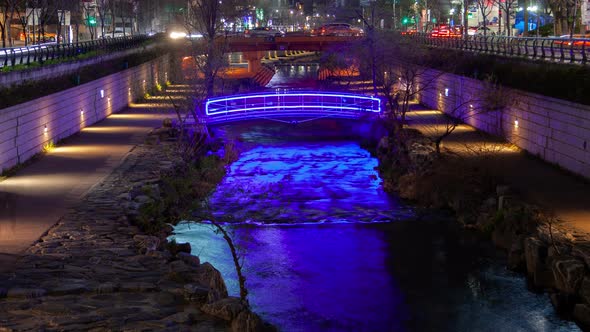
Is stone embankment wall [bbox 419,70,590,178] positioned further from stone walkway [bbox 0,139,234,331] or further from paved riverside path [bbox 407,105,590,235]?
stone walkway [bbox 0,139,234,331]

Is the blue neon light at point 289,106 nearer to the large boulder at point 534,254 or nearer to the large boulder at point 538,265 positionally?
the large boulder at point 534,254

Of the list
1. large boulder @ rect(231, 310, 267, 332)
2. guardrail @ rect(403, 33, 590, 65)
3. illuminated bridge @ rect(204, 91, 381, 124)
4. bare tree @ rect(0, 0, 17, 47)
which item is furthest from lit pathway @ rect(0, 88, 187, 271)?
guardrail @ rect(403, 33, 590, 65)

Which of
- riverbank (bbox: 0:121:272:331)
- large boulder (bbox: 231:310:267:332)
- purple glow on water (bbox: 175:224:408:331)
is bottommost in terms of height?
purple glow on water (bbox: 175:224:408:331)

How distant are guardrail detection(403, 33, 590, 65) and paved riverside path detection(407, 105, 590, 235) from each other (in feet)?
13.1

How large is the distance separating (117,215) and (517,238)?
1051 centimetres

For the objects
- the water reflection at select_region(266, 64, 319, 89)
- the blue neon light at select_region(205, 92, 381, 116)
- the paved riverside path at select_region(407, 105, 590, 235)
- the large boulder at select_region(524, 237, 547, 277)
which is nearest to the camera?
the large boulder at select_region(524, 237, 547, 277)

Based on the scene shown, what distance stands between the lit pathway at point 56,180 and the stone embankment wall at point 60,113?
1.83 feet

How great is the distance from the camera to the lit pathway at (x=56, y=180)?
20297mm

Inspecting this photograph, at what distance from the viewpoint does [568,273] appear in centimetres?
1900

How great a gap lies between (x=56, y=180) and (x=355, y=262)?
31.3 feet

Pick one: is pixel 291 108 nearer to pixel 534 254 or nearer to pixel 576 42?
pixel 576 42

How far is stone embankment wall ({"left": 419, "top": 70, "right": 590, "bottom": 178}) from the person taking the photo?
28.1 m

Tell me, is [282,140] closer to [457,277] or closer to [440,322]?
[457,277]

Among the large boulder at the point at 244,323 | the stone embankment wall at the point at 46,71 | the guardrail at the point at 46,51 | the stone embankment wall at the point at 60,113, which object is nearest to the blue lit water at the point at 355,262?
the large boulder at the point at 244,323
